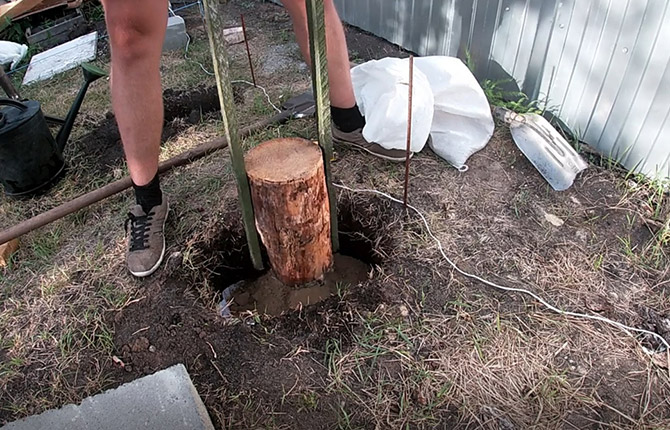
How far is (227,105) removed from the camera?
1.53 metres

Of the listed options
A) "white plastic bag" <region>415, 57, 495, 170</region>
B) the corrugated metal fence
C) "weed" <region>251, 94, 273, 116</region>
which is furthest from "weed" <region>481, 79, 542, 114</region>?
"weed" <region>251, 94, 273, 116</region>

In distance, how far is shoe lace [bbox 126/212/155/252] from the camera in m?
1.99

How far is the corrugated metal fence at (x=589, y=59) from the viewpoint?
207 centimetres

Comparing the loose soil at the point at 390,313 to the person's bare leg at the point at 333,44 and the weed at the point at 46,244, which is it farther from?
the person's bare leg at the point at 333,44

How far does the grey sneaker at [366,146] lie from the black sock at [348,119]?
0.08 ft

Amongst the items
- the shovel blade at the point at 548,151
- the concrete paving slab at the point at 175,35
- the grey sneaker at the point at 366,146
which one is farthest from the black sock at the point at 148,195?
the concrete paving slab at the point at 175,35

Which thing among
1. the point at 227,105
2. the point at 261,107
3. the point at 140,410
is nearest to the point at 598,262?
the point at 227,105

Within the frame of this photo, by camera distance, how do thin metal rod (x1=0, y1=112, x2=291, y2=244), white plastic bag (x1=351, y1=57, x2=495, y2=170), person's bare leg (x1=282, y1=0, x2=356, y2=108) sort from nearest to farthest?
1. person's bare leg (x1=282, y1=0, x2=356, y2=108)
2. thin metal rod (x1=0, y1=112, x2=291, y2=244)
3. white plastic bag (x1=351, y1=57, x2=495, y2=170)

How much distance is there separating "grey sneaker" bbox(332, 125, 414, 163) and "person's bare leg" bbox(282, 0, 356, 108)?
0.56 ft

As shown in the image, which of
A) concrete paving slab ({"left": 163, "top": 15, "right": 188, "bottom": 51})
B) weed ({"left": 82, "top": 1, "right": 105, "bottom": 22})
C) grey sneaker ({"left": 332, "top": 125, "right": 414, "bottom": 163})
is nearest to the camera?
grey sneaker ({"left": 332, "top": 125, "right": 414, "bottom": 163})

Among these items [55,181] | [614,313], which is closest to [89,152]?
[55,181]

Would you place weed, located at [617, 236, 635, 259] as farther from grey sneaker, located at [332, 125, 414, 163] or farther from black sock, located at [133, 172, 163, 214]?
black sock, located at [133, 172, 163, 214]

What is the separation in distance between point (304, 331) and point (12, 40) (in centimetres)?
409

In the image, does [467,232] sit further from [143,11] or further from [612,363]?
[143,11]
